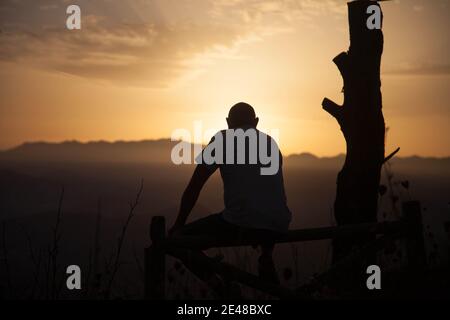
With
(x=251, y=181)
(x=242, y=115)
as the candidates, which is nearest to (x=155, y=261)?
(x=251, y=181)

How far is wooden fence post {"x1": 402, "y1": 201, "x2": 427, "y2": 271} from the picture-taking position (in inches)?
263

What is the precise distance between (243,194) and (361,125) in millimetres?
3266

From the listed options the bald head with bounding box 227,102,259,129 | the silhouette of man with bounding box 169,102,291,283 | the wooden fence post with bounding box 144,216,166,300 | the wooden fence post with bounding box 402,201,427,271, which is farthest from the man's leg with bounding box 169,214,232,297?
the wooden fence post with bounding box 402,201,427,271

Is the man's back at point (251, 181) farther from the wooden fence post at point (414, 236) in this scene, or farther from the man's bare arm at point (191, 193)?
the wooden fence post at point (414, 236)

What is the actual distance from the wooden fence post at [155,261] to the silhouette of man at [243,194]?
0.54 ft

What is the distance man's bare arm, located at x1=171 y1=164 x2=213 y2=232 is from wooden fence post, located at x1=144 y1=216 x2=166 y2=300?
17 cm

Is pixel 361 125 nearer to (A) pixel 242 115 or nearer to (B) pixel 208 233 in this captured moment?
(A) pixel 242 115

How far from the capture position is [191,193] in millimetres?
5488

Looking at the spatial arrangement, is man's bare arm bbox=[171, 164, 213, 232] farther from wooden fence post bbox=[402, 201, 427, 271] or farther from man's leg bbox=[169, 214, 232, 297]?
wooden fence post bbox=[402, 201, 427, 271]

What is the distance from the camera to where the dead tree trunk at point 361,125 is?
8.08 metres

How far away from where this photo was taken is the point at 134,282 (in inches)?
282
